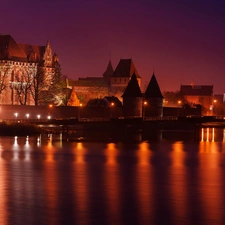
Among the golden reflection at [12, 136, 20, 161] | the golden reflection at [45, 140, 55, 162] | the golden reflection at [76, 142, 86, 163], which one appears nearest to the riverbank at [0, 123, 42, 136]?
the golden reflection at [12, 136, 20, 161]

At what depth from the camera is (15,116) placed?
262 feet

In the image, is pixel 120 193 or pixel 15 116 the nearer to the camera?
pixel 120 193

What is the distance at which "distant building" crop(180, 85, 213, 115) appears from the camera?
15412cm

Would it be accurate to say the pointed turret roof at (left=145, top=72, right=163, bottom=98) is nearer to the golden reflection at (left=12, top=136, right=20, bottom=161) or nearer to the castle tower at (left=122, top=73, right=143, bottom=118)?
the castle tower at (left=122, top=73, right=143, bottom=118)

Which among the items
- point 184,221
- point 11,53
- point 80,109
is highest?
point 11,53

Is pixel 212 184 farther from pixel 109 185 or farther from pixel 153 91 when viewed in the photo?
pixel 153 91

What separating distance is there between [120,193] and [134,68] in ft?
344

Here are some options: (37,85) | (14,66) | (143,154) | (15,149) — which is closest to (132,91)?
(37,85)

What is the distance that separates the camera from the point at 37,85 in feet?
307

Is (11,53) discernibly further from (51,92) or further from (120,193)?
(120,193)

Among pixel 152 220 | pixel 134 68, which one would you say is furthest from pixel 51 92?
pixel 152 220

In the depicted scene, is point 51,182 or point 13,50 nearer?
point 51,182

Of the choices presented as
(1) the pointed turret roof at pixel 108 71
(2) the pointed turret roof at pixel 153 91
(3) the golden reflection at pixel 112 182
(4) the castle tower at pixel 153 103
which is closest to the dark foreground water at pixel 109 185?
(3) the golden reflection at pixel 112 182

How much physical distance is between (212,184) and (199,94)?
121752 millimetres
